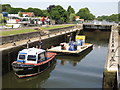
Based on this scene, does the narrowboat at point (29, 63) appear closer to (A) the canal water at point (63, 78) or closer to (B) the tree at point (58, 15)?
(A) the canal water at point (63, 78)

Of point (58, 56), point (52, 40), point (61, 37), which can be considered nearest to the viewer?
point (58, 56)

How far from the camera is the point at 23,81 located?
20828 millimetres

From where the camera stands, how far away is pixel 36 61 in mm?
22047

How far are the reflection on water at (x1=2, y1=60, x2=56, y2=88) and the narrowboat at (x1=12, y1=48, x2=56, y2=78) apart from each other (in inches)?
19.5

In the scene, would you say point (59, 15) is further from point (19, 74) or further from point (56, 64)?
point (19, 74)

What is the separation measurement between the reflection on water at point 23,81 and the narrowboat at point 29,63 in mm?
495

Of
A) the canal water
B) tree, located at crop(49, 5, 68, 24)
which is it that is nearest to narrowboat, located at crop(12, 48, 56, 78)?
the canal water

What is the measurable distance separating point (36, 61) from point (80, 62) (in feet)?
33.2

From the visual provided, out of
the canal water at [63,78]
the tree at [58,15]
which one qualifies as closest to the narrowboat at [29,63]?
the canal water at [63,78]

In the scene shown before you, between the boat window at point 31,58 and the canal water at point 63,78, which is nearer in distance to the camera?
the canal water at point 63,78

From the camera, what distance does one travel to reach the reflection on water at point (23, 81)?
20031 millimetres

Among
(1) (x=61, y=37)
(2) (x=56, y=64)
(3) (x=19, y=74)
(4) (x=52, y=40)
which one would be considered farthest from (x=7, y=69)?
(1) (x=61, y=37)

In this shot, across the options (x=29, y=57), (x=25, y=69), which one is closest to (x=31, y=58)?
(x=29, y=57)

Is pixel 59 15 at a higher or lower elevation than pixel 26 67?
higher
